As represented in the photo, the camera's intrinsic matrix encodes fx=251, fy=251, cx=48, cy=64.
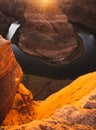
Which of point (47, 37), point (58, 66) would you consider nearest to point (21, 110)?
point (58, 66)

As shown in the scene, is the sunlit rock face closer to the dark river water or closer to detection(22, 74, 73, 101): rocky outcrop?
detection(22, 74, 73, 101): rocky outcrop

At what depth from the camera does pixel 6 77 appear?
29.6 ft

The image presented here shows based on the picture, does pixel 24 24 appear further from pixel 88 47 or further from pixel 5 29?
pixel 88 47

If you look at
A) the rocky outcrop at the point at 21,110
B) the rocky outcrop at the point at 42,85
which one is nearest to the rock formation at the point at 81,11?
the rocky outcrop at the point at 42,85

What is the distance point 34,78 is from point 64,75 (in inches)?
129

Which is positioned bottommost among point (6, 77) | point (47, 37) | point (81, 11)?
point (81, 11)

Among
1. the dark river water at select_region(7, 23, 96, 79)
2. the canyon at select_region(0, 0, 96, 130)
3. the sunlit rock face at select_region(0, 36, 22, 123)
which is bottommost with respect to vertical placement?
the dark river water at select_region(7, 23, 96, 79)

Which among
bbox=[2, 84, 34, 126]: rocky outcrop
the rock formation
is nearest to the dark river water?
the rock formation

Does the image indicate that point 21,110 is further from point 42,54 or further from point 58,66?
point 42,54

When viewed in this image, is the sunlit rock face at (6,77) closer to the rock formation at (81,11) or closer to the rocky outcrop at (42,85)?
the rocky outcrop at (42,85)

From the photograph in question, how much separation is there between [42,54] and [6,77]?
19.7 metres

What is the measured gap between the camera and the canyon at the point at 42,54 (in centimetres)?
907

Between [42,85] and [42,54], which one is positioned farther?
[42,54]

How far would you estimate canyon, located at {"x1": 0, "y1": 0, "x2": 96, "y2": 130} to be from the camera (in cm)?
907
